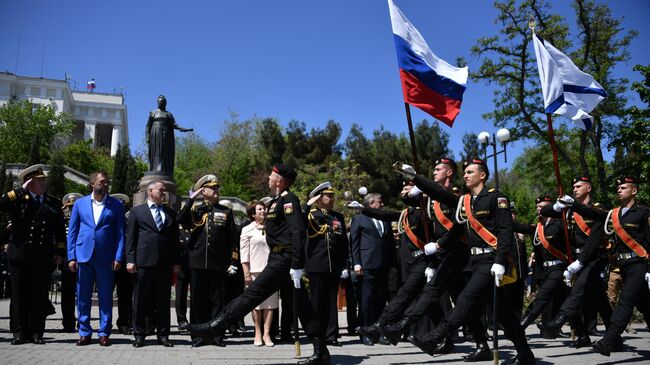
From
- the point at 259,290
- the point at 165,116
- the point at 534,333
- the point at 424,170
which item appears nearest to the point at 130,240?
the point at 259,290

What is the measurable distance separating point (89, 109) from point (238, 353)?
105224 mm

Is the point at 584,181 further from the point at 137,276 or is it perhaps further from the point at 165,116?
the point at 165,116

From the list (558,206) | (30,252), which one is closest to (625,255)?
(558,206)

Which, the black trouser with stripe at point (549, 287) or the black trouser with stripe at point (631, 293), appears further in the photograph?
the black trouser with stripe at point (549, 287)

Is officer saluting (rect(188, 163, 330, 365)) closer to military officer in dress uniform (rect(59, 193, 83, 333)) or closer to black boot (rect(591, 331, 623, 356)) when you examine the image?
black boot (rect(591, 331, 623, 356))

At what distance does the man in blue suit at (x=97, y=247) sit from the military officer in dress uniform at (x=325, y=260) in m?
2.70

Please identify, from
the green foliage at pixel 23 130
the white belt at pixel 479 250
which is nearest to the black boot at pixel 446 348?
the white belt at pixel 479 250

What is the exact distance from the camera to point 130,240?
26.6 feet

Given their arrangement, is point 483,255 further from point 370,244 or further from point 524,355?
point 370,244

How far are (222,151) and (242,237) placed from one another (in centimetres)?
4630

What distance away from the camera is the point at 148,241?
26.4 feet

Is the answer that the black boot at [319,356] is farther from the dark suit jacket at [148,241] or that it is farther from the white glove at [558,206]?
the white glove at [558,206]

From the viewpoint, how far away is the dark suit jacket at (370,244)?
9.57 meters

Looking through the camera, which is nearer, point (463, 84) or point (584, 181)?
point (463, 84)
